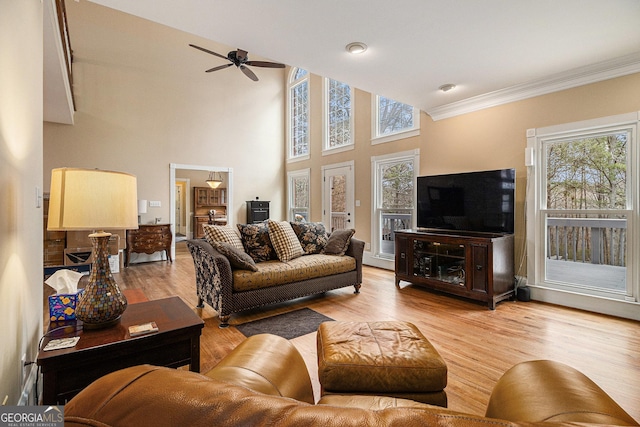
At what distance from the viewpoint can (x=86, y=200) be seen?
1.25 meters

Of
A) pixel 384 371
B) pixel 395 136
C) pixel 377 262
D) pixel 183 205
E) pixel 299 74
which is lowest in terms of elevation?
pixel 377 262

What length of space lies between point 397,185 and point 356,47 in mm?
2897

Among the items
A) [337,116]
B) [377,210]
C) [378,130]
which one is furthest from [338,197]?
[337,116]

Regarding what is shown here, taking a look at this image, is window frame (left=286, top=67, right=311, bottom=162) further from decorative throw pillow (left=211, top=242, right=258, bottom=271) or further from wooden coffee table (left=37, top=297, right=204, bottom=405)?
wooden coffee table (left=37, top=297, right=204, bottom=405)

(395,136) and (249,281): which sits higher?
(395,136)

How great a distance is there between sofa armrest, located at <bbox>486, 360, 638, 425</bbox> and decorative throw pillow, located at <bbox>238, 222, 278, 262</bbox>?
2895 mm

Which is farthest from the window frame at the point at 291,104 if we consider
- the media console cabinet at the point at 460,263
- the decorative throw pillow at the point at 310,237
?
the media console cabinet at the point at 460,263

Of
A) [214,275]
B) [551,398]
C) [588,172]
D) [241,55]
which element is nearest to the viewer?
[551,398]

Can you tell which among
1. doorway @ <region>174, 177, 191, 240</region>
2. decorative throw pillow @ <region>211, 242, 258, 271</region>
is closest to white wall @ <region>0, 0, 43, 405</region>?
decorative throw pillow @ <region>211, 242, 258, 271</region>

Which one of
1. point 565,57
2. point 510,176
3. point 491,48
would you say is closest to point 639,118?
point 565,57

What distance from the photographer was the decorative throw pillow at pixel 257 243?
3605 millimetres

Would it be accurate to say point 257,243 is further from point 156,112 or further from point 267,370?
point 156,112

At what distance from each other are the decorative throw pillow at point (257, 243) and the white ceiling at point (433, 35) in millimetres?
1919

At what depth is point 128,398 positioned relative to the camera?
0.43m
